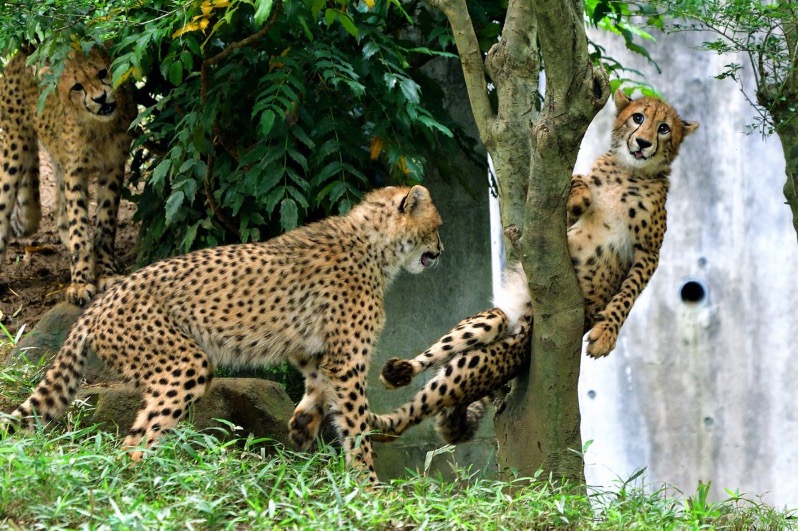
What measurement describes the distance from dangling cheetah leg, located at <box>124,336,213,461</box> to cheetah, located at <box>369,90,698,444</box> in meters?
0.85

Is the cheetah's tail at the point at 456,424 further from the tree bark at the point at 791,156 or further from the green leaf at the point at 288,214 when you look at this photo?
the tree bark at the point at 791,156

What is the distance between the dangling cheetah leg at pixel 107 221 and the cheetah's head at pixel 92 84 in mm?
404

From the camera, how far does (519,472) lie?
4.80 metres

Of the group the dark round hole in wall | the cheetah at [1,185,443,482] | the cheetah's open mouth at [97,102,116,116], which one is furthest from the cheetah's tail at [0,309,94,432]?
the dark round hole in wall

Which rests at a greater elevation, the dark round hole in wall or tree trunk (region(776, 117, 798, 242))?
the dark round hole in wall

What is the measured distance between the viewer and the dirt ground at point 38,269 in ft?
23.4

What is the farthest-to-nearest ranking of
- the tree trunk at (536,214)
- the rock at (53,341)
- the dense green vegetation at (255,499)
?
1. the rock at (53,341)
2. the tree trunk at (536,214)
3. the dense green vegetation at (255,499)

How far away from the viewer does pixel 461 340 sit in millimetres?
5145

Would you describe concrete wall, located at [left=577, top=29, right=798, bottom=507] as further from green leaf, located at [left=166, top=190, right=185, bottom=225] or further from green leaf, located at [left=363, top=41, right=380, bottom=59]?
green leaf, located at [left=166, top=190, right=185, bottom=225]

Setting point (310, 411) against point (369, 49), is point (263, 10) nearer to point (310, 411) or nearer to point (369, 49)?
point (369, 49)

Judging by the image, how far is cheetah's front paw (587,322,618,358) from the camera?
16.2ft

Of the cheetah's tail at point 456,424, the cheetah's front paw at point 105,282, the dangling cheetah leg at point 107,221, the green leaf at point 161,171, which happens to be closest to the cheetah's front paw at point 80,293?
the cheetah's front paw at point 105,282

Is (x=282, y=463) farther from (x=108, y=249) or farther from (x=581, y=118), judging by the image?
(x=108, y=249)

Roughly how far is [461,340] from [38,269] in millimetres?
3748
